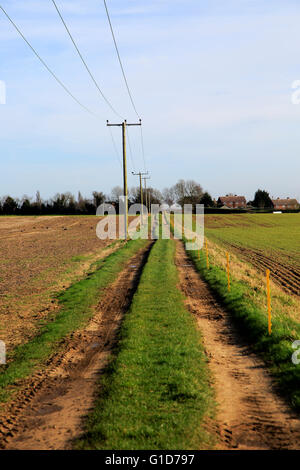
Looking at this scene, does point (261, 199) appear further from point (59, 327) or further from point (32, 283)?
point (59, 327)

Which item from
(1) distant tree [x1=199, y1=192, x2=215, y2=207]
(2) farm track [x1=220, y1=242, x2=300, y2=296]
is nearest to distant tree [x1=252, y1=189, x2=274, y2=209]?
(1) distant tree [x1=199, y1=192, x2=215, y2=207]

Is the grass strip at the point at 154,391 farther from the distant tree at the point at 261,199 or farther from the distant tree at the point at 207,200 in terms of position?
the distant tree at the point at 261,199

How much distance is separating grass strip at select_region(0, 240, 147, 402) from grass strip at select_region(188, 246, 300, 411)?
185 inches

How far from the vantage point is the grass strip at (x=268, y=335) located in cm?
784

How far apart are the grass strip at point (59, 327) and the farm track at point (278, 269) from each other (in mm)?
8107

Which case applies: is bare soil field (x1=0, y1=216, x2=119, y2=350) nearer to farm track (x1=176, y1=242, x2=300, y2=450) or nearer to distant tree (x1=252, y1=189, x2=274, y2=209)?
farm track (x1=176, y1=242, x2=300, y2=450)

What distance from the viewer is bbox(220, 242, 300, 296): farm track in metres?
19.3

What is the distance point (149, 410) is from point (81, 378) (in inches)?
89.6

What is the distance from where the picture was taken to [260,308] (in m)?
13.1

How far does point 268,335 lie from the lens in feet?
33.8

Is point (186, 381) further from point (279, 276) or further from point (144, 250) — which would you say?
point (144, 250)

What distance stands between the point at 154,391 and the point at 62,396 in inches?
66.9

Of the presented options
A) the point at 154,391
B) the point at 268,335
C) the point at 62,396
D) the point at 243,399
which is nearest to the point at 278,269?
the point at 268,335
